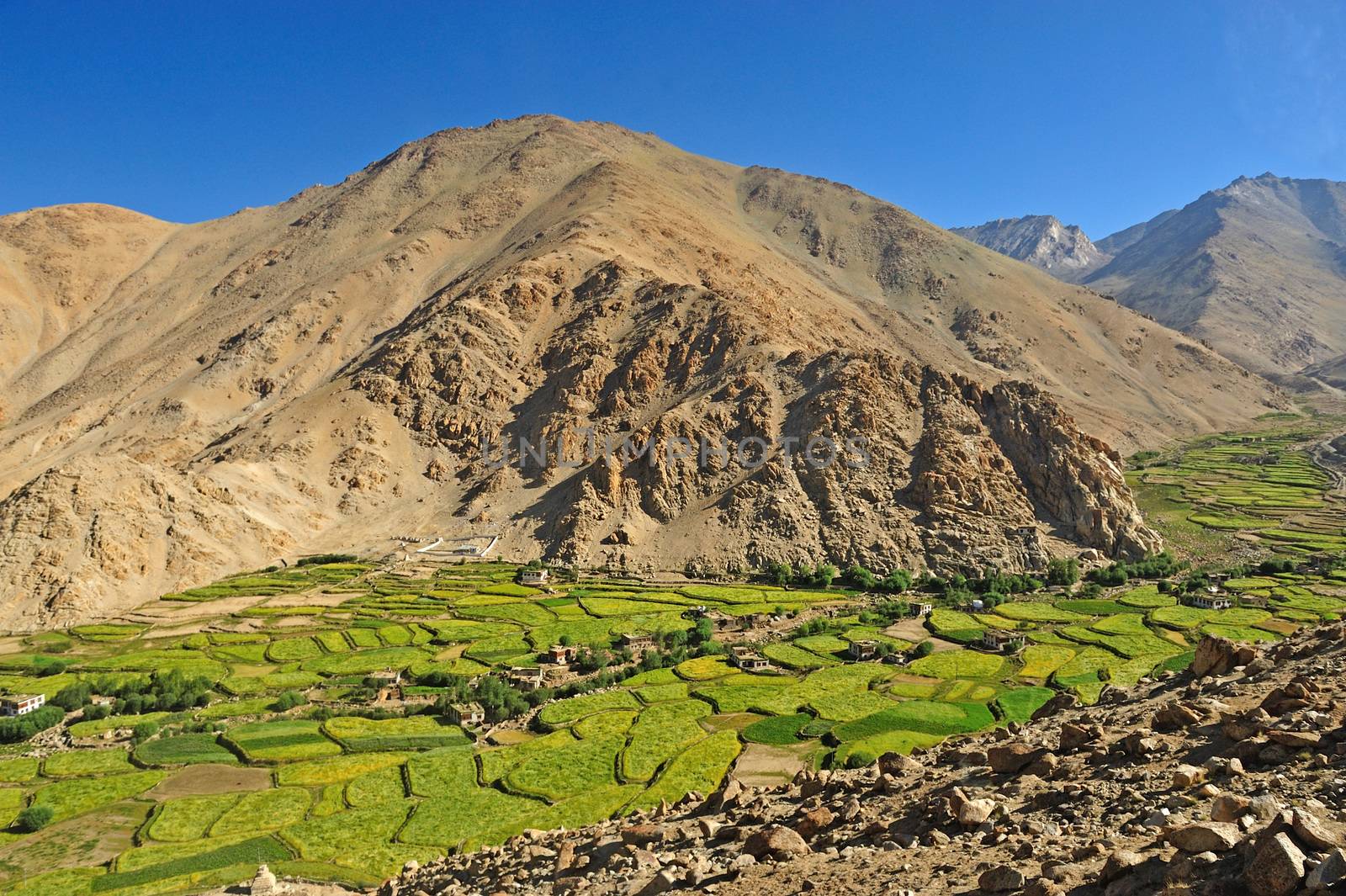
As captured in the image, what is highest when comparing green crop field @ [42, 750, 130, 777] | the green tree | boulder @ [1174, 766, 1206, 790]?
boulder @ [1174, 766, 1206, 790]

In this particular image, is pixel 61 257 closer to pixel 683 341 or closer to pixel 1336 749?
pixel 683 341

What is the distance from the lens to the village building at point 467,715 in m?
35.1

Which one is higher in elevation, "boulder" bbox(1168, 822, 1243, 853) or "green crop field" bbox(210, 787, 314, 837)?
"boulder" bbox(1168, 822, 1243, 853)

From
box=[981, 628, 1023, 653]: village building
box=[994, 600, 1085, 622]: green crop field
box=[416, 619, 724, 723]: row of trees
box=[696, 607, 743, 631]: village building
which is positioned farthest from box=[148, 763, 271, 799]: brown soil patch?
box=[994, 600, 1085, 622]: green crop field

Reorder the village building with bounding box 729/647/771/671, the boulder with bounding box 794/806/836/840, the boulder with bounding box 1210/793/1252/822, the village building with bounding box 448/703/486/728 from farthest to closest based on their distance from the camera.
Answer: the village building with bounding box 729/647/771/671 → the village building with bounding box 448/703/486/728 → the boulder with bounding box 794/806/836/840 → the boulder with bounding box 1210/793/1252/822

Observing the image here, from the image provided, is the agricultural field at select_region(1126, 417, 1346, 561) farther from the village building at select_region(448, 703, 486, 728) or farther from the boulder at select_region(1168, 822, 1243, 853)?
the boulder at select_region(1168, 822, 1243, 853)

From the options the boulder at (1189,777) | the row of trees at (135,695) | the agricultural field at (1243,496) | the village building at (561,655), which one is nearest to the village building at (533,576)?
the village building at (561,655)

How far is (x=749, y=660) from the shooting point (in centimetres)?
4297

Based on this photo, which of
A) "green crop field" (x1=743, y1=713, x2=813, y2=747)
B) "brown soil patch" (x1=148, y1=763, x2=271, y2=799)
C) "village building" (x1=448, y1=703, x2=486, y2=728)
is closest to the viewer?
"brown soil patch" (x1=148, y1=763, x2=271, y2=799)

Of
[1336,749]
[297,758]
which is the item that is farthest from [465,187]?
[1336,749]

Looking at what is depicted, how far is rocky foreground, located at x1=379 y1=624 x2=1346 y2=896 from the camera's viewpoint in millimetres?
7105

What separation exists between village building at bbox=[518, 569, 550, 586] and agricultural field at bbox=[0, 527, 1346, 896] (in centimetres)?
157

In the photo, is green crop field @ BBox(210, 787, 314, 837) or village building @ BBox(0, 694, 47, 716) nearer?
green crop field @ BBox(210, 787, 314, 837)

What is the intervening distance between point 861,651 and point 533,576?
30.7m
